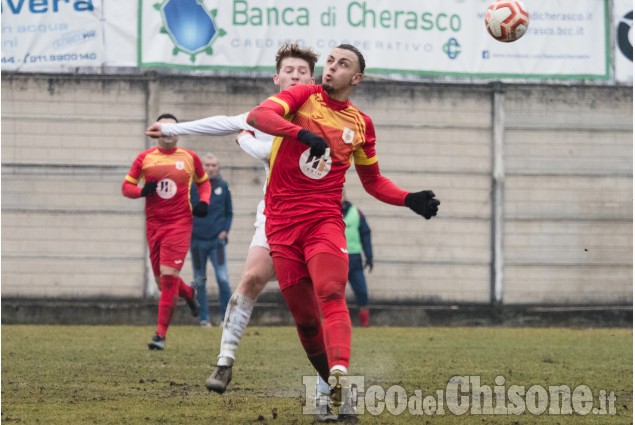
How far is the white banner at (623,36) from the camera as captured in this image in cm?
2008

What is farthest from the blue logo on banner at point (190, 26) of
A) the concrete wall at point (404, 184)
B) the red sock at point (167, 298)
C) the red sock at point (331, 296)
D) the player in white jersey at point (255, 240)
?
the red sock at point (331, 296)

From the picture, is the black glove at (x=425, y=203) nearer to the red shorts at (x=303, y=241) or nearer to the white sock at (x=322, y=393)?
the red shorts at (x=303, y=241)

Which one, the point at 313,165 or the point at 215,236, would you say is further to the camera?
the point at 215,236

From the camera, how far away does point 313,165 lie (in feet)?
24.7

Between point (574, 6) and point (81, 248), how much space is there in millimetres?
8728

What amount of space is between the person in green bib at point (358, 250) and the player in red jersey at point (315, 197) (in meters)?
10.9

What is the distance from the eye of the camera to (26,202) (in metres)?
19.8

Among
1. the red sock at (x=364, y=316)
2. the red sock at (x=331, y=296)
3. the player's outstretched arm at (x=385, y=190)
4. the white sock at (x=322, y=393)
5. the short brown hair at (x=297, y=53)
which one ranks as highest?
→ the short brown hair at (x=297, y=53)

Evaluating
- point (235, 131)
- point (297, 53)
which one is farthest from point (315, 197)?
point (297, 53)

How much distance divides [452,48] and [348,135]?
12582mm

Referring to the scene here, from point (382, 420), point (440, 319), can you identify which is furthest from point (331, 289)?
point (440, 319)

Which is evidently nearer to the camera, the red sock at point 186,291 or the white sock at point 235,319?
the white sock at point 235,319

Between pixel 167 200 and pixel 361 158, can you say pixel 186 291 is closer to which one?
pixel 167 200

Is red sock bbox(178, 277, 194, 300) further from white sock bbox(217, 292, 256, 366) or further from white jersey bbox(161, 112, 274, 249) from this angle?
white sock bbox(217, 292, 256, 366)
